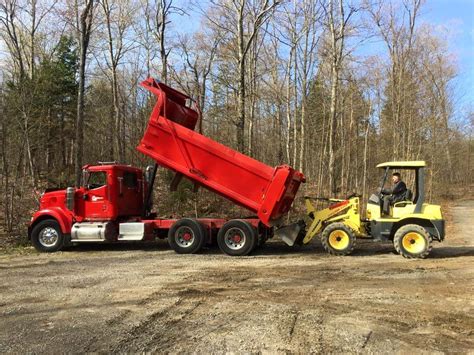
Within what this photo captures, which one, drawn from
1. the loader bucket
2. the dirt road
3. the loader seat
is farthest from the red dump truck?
the loader seat

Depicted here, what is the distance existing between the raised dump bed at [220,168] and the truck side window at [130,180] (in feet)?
4.89

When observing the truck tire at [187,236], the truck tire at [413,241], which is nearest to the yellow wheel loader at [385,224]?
the truck tire at [413,241]

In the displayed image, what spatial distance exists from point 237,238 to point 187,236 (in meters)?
1.33

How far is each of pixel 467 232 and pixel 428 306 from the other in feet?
37.9

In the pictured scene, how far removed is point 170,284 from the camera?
832 centimetres

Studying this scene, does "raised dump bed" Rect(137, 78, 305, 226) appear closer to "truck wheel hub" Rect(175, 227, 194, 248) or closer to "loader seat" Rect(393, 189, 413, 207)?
"truck wheel hub" Rect(175, 227, 194, 248)

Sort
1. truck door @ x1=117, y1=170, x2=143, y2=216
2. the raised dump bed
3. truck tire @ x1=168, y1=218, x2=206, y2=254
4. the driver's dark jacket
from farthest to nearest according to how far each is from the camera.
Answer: truck door @ x1=117, y1=170, x2=143, y2=216 → truck tire @ x1=168, y1=218, x2=206, y2=254 → the driver's dark jacket → the raised dump bed

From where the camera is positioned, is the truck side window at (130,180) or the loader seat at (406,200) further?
the truck side window at (130,180)

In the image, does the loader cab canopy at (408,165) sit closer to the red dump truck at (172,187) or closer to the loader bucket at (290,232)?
the red dump truck at (172,187)

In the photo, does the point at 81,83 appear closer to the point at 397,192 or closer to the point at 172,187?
the point at 172,187

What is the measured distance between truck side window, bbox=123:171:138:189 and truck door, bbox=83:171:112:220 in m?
0.61

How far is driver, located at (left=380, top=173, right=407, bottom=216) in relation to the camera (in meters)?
11.3

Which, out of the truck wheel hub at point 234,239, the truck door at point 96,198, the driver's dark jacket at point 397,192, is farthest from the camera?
the truck door at point 96,198

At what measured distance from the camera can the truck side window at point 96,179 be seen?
12.7m
